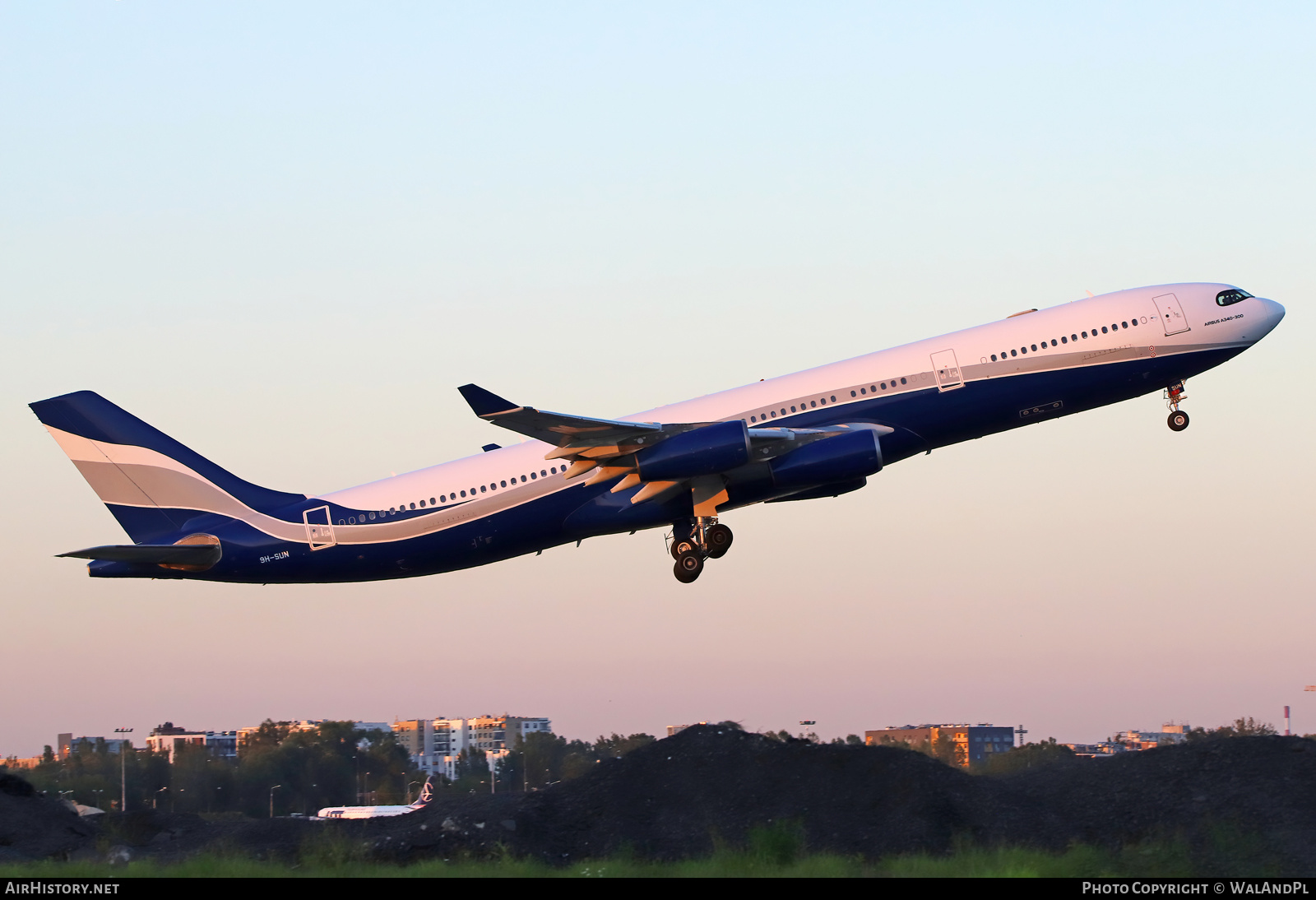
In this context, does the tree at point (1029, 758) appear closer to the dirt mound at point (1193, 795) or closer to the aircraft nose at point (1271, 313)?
the dirt mound at point (1193, 795)

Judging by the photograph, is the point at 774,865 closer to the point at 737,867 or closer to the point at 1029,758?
the point at 737,867

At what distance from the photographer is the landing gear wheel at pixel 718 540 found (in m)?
36.5

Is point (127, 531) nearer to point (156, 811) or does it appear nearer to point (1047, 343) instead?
point (156, 811)

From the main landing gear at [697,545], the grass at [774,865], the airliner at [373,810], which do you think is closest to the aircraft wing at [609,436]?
the main landing gear at [697,545]

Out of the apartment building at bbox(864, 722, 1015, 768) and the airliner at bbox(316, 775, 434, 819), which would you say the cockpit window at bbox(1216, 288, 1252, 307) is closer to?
the apartment building at bbox(864, 722, 1015, 768)

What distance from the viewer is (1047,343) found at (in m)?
35.4

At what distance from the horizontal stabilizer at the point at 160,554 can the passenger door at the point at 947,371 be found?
833 inches

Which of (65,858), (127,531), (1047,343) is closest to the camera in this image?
(65,858)

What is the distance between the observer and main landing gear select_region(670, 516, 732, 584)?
36.5 meters

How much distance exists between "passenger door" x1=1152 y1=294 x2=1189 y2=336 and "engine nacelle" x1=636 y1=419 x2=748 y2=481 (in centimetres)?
1215

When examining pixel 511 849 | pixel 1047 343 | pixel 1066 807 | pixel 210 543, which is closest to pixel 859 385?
pixel 1047 343

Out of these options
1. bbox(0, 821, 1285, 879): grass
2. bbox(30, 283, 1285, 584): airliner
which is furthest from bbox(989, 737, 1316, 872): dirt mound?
bbox(30, 283, 1285, 584): airliner
